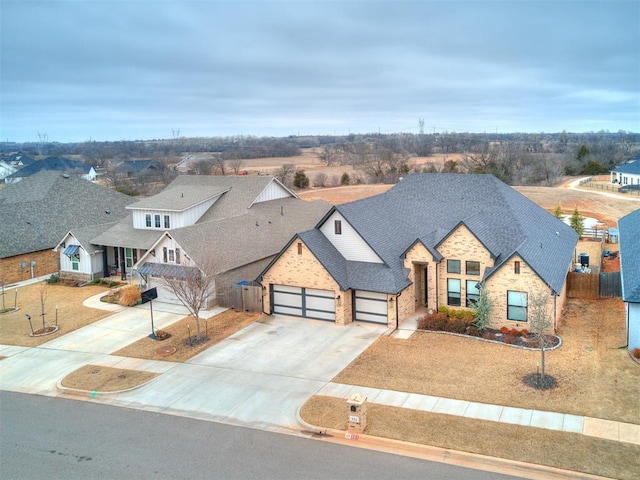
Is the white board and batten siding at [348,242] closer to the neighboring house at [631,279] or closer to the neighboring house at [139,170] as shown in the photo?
the neighboring house at [631,279]

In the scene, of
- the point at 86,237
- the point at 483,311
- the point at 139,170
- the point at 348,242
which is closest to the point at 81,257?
the point at 86,237

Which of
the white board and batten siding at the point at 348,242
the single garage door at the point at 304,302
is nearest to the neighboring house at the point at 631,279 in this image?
the white board and batten siding at the point at 348,242

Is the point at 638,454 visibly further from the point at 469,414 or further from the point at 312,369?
the point at 312,369

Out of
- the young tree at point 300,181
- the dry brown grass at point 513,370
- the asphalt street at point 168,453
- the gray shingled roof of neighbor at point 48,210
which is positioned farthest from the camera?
the young tree at point 300,181

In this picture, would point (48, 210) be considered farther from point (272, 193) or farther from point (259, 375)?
A: point (259, 375)

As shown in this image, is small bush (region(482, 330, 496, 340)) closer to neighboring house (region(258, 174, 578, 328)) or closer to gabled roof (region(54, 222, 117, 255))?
neighboring house (region(258, 174, 578, 328))

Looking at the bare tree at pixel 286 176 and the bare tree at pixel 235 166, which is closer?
the bare tree at pixel 286 176

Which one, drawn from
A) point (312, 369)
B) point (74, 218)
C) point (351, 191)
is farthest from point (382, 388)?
point (351, 191)
